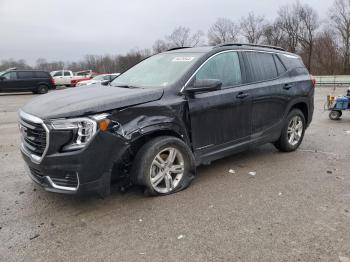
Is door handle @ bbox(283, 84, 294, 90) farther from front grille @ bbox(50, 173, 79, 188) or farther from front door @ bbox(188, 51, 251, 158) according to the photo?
front grille @ bbox(50, 173, 79, 188)

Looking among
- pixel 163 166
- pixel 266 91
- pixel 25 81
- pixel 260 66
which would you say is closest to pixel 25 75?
pixel 25 81

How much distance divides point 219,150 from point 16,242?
267cm

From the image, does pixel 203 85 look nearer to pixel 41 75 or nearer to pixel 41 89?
pixel 41 89

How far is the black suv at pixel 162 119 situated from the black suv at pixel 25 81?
71.7ft

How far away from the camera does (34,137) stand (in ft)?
11.7

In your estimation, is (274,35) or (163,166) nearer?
(163,166)

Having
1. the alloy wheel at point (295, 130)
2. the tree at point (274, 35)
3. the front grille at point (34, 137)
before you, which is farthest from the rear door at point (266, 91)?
the tree at point (274, 35)

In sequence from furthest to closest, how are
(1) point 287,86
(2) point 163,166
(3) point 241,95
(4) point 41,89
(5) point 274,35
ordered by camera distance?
(5) point 274,35 < (4) point 41,89 < (1) point 287,86 < (3) point 241,95 < (2) point 163,166

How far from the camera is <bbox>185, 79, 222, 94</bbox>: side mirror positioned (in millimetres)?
4094

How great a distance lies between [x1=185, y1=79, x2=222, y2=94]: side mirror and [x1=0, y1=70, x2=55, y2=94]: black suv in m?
23.3

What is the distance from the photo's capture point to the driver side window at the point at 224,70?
442 centimetres

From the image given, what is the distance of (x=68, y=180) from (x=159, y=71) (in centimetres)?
200

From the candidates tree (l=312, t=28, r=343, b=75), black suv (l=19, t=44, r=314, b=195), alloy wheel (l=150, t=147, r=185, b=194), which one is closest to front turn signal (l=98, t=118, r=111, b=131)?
black suv (l=19, t=44, r=314, b=195)

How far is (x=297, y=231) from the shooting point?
10.6 ft
